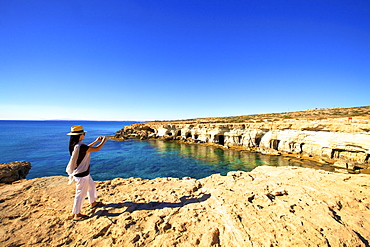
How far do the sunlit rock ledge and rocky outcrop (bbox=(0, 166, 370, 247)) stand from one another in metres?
11.9

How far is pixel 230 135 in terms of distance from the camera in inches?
991

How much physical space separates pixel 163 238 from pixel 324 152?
20.0m

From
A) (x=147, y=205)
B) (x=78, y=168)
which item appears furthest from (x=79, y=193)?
(x=147, y=205)

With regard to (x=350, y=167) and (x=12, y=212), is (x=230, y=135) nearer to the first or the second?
(x=350, y=167)

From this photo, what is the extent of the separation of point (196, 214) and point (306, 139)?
63.7 ft

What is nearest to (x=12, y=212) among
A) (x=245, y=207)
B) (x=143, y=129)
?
(x=245, y=207)

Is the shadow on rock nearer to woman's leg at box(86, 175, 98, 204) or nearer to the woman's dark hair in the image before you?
woman's leg at box(86, 175, 98, 204)

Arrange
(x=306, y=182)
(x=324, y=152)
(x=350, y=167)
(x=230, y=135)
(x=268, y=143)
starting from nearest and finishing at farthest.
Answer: (x=306, y=182) → (x=350, y=167) → (x=324, y=152) → (x=268, y=143) → (x=230, y=135)

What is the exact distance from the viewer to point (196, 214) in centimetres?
369

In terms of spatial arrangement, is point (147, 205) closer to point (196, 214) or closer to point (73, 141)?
point (196, 214)

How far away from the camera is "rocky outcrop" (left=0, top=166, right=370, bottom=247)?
9.54 ft

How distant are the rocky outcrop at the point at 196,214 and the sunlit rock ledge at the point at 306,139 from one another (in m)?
11.9

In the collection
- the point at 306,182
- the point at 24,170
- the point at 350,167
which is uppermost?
the point at 306,182

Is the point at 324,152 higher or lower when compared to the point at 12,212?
lower
